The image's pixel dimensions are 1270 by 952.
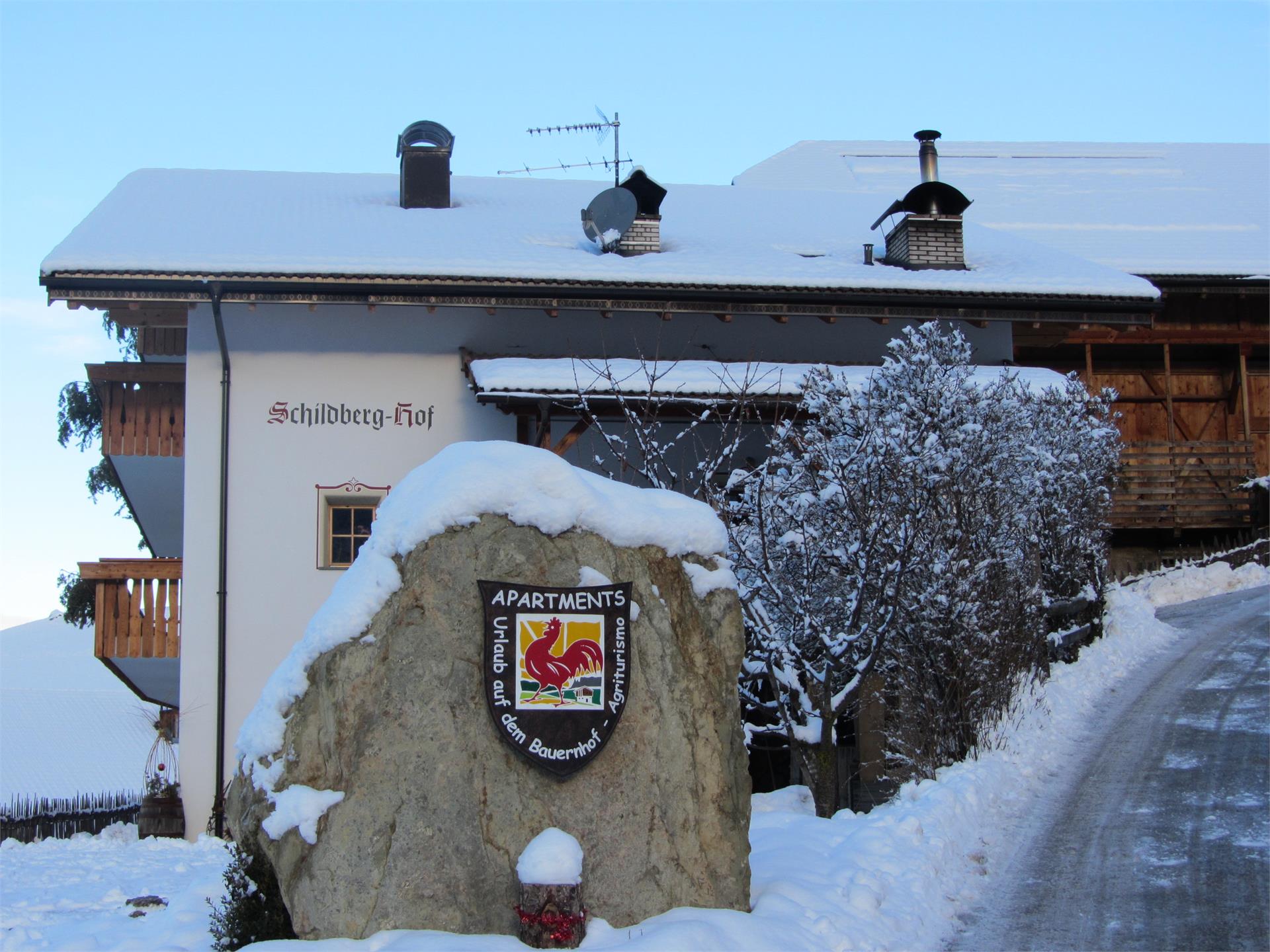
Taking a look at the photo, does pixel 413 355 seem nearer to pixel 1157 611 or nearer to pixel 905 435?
pixel 905 435

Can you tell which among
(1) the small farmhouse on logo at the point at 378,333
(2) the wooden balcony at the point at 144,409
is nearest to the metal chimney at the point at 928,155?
(1) the small farmhouse on logo at the point at 378,333

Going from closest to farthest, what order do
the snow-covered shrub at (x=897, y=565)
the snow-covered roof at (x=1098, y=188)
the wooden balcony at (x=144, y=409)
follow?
the snow-covered shrub at (x=897, y=565) < the wooden balcony at (x=144, y=409) < the snow-covered roof at (x=1098, y=188)

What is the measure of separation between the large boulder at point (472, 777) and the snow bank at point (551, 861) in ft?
0.27

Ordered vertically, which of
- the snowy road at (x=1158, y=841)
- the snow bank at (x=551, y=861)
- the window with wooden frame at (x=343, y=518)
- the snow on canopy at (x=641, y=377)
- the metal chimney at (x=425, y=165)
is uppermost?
the metal chimney at (x=425, y=165)

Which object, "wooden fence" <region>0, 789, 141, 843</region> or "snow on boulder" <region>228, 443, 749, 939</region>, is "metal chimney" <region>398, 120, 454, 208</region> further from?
"snow on boulder" <region>228, 443, 749, 939</region>

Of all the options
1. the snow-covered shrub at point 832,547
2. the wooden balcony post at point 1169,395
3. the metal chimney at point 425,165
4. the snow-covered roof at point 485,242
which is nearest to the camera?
the snow-covered shrub at point 832,547

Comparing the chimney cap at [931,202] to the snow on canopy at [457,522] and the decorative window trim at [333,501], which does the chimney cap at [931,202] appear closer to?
the decorative window trim at [333,501]

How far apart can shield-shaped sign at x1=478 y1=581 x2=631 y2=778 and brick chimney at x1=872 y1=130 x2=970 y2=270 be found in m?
11.1

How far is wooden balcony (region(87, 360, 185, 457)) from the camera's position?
14.4m

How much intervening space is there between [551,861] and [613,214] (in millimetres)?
10766

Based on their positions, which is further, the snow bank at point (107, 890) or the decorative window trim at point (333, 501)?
the decorative window trim at point (333, 501)

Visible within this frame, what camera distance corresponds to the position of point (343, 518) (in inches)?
551

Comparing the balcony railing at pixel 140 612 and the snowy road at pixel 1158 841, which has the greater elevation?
the balcony railing at pixel 140 612

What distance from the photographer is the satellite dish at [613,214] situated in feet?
49.5
